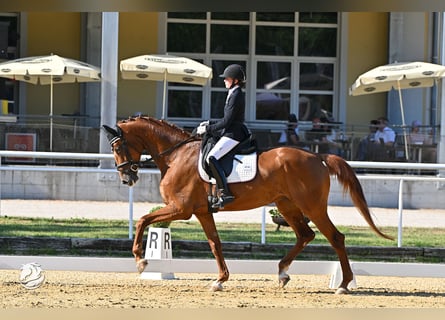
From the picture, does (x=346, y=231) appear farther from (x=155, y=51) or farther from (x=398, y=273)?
(x=155, y=51)

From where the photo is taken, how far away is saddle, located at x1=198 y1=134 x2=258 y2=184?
8500mm

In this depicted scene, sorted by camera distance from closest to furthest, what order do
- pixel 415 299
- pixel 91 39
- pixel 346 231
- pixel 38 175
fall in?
pixel 415 299, pixel 346 231, pixel 38 175, pixel 91 39

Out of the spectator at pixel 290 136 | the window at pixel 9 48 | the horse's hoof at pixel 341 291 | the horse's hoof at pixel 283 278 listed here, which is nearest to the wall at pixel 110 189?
the spectator at pixel 290 136

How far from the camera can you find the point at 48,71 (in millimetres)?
18859

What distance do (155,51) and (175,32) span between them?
76cm

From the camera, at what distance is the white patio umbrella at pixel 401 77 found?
18953 mm

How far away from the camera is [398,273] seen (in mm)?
9422

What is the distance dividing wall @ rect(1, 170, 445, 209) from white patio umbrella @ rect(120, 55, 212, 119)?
141 inches

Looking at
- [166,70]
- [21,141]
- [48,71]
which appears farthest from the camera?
[166,70]

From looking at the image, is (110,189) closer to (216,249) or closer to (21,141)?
(21,141)

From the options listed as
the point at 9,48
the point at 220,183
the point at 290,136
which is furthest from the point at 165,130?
the point at 9,48

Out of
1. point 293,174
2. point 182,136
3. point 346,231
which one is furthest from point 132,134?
point 346,231

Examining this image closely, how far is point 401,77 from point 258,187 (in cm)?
1118

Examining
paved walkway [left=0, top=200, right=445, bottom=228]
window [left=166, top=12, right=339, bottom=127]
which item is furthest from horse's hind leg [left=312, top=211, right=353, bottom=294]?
window [left=166, top=12, right=339, bottom=127]
